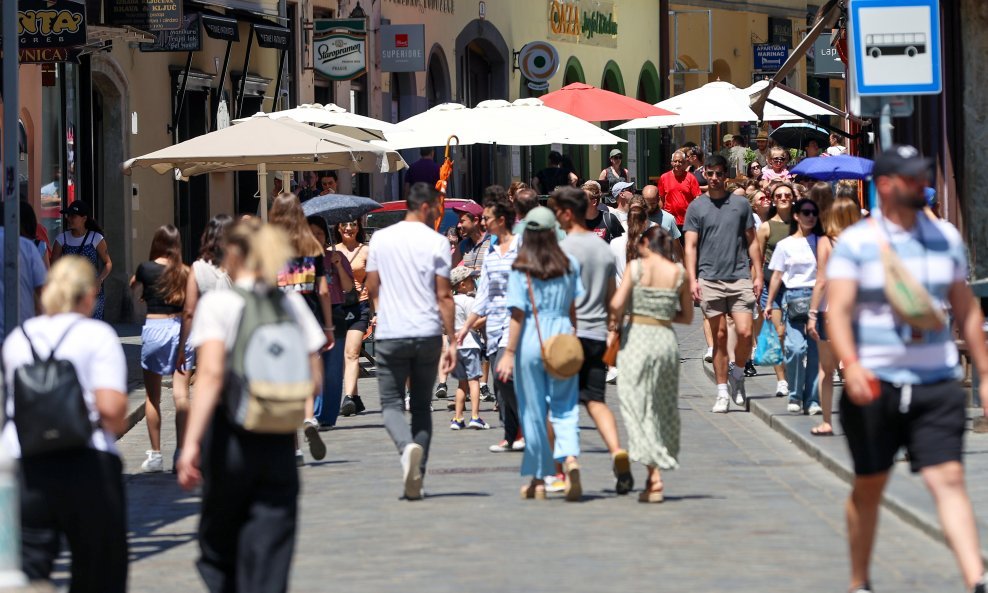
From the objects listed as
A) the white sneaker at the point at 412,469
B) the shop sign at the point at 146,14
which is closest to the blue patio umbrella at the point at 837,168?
the shop sign at the point at 146,14

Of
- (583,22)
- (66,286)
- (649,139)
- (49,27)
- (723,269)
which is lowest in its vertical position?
(723,269)

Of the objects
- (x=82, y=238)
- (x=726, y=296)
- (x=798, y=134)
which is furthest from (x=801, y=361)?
(x=798, y=134)

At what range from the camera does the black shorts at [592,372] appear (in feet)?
38.2

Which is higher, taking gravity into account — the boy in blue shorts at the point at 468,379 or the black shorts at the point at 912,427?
the black shorts at the point at 912,427

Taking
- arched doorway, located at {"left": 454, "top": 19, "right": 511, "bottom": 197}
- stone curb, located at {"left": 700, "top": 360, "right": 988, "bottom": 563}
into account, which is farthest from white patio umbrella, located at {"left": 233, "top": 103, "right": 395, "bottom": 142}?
arched doorway, located at {"left": 454, "top": 19, "right": 511, "bottom": 197}

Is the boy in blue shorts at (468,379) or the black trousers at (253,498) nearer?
the black trousers at (253,498)

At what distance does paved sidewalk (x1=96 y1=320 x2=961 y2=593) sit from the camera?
29.3 ft

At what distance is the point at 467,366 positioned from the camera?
50.4 feet

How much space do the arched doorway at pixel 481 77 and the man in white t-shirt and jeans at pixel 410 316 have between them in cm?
2779

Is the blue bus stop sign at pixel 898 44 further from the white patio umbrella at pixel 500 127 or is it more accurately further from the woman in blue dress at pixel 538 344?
the white patio umbrella at pixel 500 127

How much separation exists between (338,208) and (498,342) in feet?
13.2

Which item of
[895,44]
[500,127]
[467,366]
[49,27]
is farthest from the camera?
[500,127]

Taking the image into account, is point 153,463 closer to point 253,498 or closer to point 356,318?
point 356,318

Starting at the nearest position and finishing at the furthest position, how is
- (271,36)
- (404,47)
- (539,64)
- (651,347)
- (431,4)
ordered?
→ (651,347) < (271,36) < (404,47) < (539,64) < (431,4)
